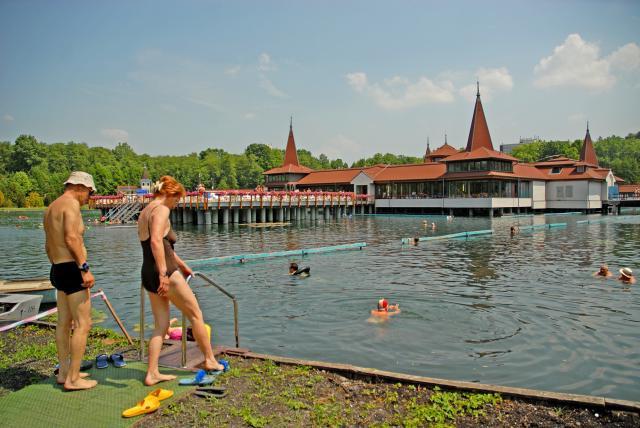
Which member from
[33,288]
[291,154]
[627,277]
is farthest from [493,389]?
[291,154]

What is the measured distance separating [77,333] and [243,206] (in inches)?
1693

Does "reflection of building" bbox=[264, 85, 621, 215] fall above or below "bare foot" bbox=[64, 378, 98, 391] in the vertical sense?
above

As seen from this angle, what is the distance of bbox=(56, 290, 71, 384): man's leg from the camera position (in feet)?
18.5

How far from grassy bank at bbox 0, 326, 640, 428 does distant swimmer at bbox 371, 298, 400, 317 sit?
5198 mm

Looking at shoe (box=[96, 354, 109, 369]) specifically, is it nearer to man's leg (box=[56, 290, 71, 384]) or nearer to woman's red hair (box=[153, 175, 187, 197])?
man's leg (box=[56, 290, 71, 384])

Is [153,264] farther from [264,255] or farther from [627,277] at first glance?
[264,255]

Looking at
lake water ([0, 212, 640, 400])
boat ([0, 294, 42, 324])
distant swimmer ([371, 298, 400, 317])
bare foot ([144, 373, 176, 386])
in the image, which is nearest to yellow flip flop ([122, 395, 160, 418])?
bare foot ([144, 373, 176, 386])

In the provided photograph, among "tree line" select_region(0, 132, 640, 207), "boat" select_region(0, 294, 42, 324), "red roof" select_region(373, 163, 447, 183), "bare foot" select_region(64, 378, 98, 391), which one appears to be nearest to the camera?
"bare foot" select_region(64, 378, 98, 391)

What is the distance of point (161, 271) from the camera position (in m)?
5.50

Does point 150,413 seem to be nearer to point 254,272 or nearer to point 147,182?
point 254,272

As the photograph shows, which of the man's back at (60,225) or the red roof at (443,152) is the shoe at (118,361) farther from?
the red roof at (443,152)

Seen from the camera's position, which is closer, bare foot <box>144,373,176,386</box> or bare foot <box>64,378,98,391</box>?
bare foot <box>64,378,98,391</box>

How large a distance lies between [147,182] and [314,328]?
89270 mm

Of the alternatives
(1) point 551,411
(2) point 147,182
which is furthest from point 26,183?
(1) point 551,411
